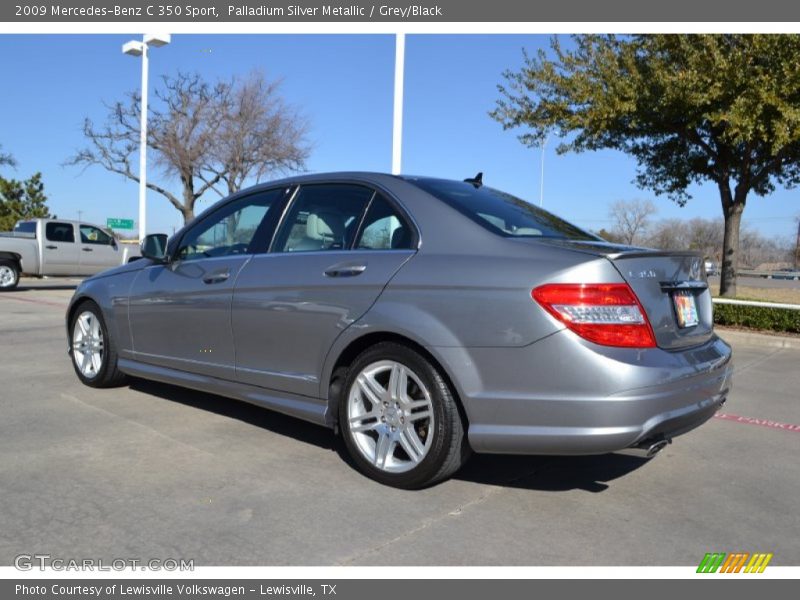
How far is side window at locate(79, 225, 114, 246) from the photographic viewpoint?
1769 cm

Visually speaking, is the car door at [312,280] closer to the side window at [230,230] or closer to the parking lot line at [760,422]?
the side window at [230,230]

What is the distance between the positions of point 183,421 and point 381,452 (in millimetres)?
1799

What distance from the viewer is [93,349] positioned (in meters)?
5.69

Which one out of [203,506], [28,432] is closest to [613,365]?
[203,506]

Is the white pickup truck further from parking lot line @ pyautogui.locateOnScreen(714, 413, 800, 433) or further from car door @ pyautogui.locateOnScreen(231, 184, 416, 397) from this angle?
parking lot line @ pyautogui.locateOnScreen(714, 413, 800, 433)

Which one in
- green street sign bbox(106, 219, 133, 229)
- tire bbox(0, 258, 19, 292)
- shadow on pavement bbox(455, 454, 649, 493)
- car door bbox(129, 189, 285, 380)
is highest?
green street sign bbox(106, 219, 133, 229)

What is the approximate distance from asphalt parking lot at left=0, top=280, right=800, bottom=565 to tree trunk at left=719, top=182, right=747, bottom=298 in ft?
35.8

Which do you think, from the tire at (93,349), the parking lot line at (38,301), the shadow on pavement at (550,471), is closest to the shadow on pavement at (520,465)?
the shadow on pavement at (550,471)

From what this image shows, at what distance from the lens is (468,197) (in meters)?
4.02

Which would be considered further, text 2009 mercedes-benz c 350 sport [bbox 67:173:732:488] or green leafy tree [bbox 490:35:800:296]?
green leafy tree [bbox 490:35:800:296]

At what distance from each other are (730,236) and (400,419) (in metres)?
13.9

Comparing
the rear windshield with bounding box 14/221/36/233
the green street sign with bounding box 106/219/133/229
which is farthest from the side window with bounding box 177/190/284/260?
the green street sign with bounding box 106/219/133/229

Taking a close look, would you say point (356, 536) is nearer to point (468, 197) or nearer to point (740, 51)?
point (468, 197)

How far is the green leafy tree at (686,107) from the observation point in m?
11.3
